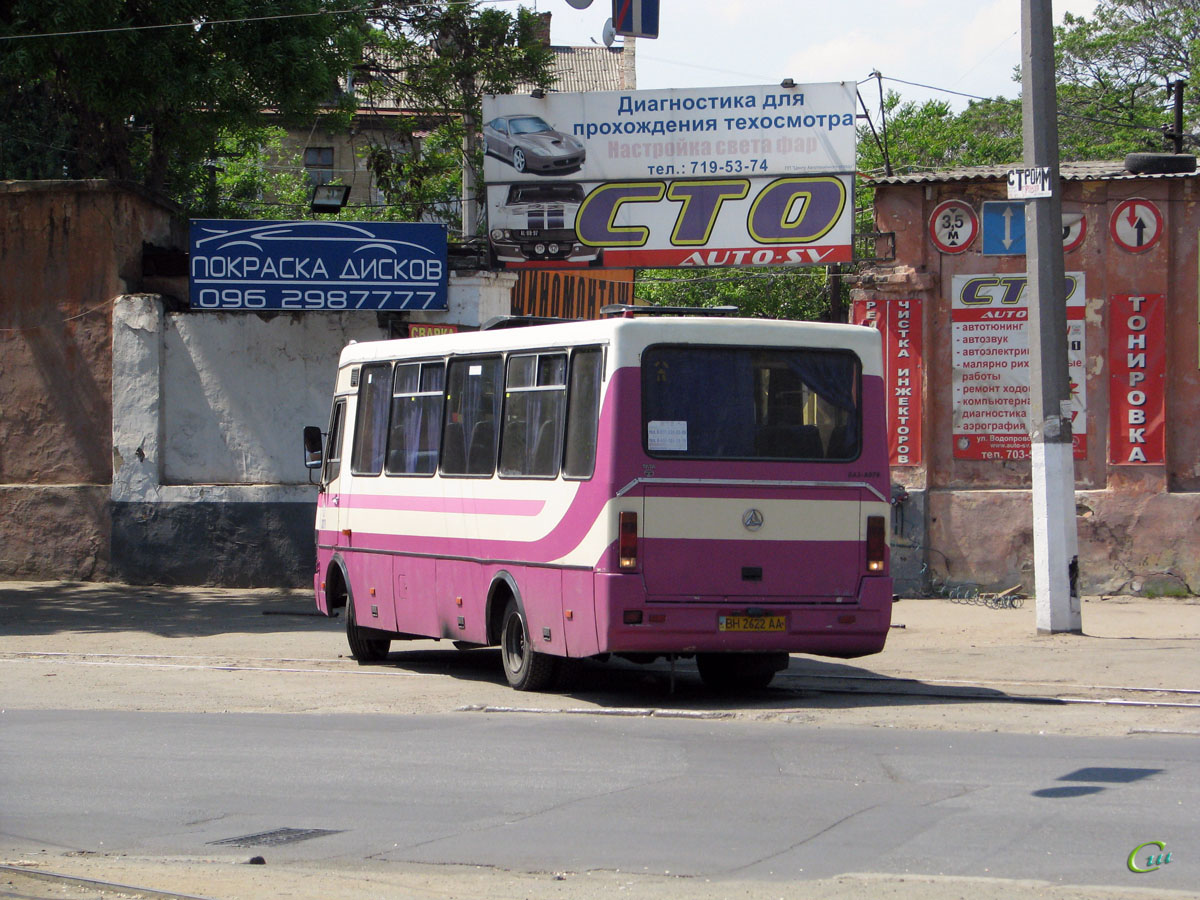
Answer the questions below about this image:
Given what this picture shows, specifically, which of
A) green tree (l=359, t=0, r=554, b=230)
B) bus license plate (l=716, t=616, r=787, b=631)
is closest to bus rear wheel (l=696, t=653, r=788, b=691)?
bus license plate (l=716, t=616, r=787, b=631)

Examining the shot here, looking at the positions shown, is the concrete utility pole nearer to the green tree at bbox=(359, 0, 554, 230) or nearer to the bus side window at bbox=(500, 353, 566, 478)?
the bus side window at bbox=(500, 353, 566, 478)

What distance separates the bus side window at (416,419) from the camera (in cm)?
1270

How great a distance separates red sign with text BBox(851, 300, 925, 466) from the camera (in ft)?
59.2

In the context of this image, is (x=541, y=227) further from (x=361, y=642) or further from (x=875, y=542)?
(x=875, y=542)

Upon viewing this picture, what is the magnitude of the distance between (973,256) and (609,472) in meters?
9.10

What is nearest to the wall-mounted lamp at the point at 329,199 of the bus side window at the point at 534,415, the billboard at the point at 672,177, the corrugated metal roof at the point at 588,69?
the billboard at the point at 672,177

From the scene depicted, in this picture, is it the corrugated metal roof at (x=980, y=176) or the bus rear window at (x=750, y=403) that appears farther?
the corrugated metal roof at (x=980, y=176)

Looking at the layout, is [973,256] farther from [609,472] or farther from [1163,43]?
[1163,43]

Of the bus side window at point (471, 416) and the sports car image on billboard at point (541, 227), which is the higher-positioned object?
the sports car image on billboard at point (541, 227)

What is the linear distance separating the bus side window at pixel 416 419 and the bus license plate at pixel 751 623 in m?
3.24

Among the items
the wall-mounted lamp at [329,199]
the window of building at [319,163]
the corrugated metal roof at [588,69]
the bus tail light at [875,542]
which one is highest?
the corrugated metal roof at [588,69]

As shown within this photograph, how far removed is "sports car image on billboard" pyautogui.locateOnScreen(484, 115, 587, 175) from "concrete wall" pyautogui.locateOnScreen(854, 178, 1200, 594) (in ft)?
14.1

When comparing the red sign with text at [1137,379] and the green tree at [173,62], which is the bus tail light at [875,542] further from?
the green tree at [173,62]

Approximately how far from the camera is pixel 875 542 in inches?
426
